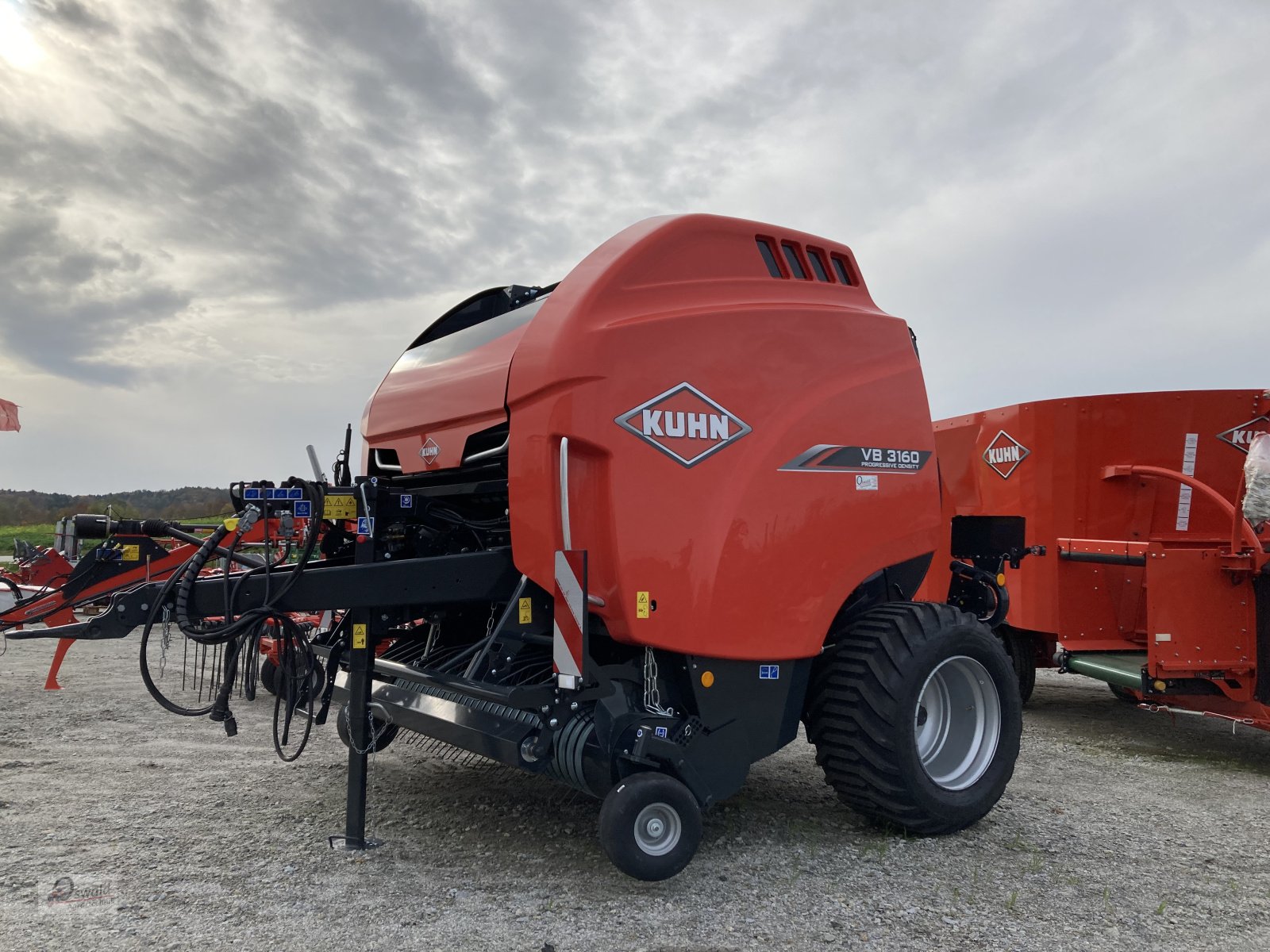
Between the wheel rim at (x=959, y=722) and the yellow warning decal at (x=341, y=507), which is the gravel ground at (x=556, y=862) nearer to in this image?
the wheel rim at (x=959, y=722)

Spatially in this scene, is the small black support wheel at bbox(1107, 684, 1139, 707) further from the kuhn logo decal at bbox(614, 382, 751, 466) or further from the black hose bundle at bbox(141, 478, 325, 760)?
the black hose bundle at bbox(141, 478, 325, 760)

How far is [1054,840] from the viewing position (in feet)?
14.0

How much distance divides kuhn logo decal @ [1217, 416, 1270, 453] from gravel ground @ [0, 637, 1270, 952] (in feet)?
7.76

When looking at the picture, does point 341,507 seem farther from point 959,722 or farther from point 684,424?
point 959,722

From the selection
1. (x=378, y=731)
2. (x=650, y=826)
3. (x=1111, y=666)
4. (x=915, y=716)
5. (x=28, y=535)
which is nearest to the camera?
(x=650, y=826)

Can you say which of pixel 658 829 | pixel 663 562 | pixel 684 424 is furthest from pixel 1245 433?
pixel 658 829

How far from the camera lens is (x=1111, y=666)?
632 cm

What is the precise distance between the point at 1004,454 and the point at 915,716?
3755mm

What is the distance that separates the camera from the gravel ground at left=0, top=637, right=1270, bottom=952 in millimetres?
3227

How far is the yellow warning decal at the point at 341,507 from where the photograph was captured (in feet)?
12.8

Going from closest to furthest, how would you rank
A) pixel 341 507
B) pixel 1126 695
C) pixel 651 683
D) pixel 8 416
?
pixel 651 683 → pixel 341 507 → pixel 1126 695 → pixel 8 416

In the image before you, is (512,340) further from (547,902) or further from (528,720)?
(547,902)

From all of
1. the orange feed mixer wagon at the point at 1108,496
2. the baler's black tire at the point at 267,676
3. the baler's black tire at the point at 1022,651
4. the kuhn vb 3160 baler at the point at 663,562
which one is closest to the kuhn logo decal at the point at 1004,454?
the orange feed mixer wagon at the point at 1108,496

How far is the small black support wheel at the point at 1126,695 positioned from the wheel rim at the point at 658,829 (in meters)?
5.30
